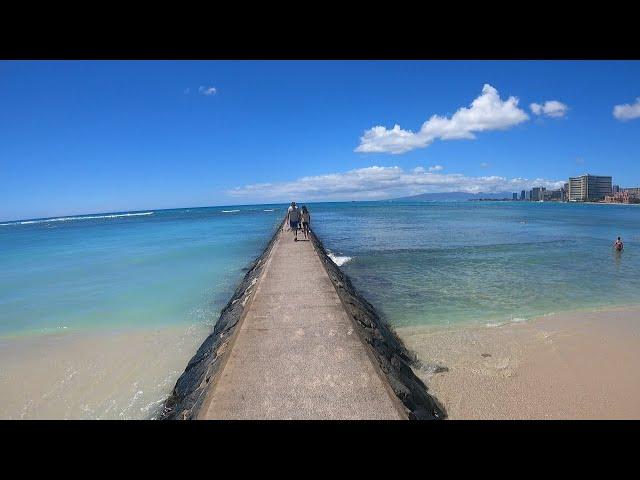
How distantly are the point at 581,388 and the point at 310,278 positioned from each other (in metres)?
5.54

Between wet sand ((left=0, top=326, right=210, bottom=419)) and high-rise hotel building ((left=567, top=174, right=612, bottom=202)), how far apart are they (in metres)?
189

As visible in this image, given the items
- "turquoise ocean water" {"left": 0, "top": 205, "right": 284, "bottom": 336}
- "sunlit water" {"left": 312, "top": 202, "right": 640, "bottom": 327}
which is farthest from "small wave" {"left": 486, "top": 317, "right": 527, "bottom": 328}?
→ "turquoise ocean water" {"left": 0, "top": 205, "right": 284, "bottom": 336}

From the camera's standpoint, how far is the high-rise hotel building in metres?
156

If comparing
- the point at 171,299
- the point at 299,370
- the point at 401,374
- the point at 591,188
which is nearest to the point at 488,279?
the point at 401,374

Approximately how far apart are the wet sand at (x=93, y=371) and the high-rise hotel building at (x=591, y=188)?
621 ft

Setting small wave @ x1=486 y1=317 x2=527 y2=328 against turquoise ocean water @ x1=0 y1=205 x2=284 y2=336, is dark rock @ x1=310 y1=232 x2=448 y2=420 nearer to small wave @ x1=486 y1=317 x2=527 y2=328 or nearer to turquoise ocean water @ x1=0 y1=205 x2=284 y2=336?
small wave @ x1=486 y1=317 x2=527 y2=328

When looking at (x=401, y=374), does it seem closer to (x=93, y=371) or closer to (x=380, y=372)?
(x=380, y=372)

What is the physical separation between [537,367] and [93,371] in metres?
7.91

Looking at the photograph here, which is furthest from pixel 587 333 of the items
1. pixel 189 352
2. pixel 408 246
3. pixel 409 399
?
pixel 408 246

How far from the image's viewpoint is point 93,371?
267 inches

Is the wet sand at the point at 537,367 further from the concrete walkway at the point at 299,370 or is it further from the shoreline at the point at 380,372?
the concrete walkway at the point at 299,370

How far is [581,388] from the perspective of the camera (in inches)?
223

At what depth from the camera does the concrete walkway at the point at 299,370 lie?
12.0ft

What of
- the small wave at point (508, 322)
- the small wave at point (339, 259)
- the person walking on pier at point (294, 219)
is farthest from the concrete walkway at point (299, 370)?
the small wave at point (339, 259)
